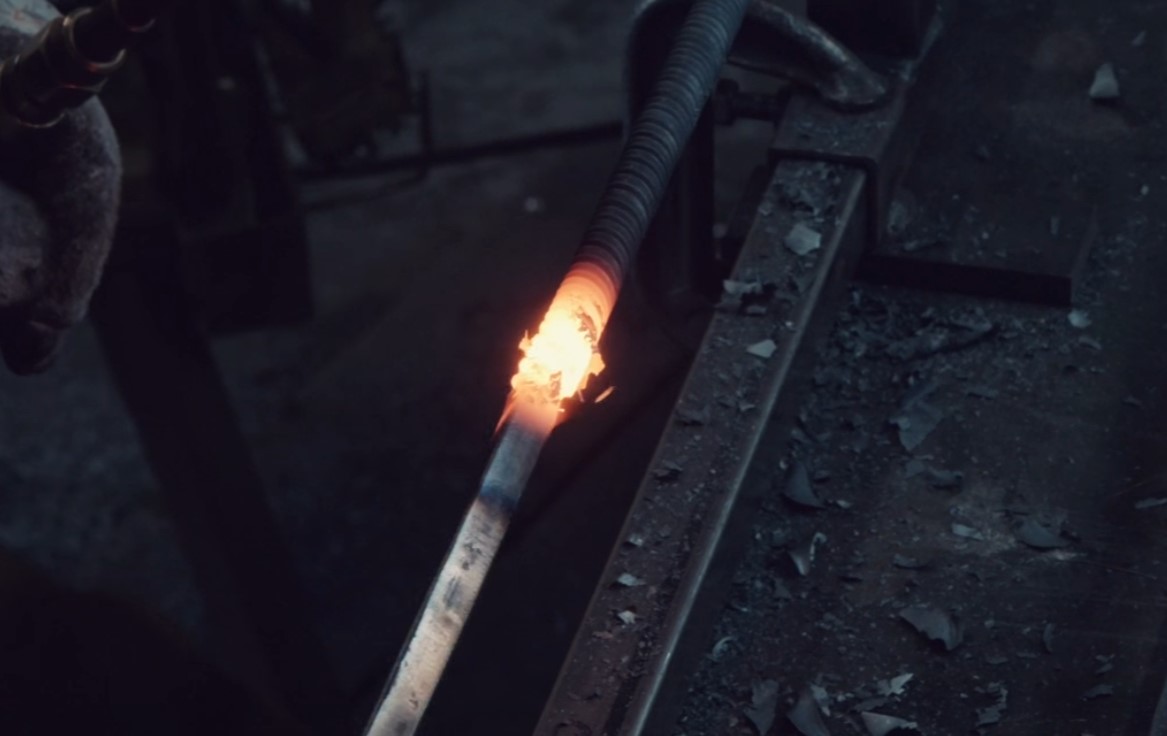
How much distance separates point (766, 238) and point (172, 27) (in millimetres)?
1868

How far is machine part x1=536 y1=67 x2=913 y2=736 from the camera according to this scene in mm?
2074

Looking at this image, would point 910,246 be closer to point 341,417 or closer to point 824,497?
point 824,497

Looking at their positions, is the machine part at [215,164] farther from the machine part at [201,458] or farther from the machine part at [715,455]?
the machine part at [715,455]

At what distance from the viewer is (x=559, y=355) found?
196cm

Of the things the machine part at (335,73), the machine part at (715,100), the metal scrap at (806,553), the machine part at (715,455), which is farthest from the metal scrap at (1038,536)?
the machine part at (335,73)

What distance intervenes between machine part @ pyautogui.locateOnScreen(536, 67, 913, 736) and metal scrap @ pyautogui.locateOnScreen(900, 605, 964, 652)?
28cm

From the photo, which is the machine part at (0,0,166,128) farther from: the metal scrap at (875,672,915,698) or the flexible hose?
the metal scrap at (875,672,915,698)

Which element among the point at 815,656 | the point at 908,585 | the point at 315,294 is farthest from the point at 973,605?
the point at 315,294

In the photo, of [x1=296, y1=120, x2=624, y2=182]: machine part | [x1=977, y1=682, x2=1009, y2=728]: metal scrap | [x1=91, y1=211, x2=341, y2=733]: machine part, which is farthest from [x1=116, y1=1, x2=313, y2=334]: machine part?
[x1=977, y1=682, x2=1009, y2=728]: metal scrap

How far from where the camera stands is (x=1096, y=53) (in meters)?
3.06

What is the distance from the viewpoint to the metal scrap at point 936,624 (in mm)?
2184

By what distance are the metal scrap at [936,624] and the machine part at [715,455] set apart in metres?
0.28

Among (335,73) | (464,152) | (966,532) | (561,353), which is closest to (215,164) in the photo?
(335,73)

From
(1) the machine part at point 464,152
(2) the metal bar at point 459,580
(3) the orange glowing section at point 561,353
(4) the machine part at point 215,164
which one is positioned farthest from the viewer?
(1) the machine part at point 464,152
